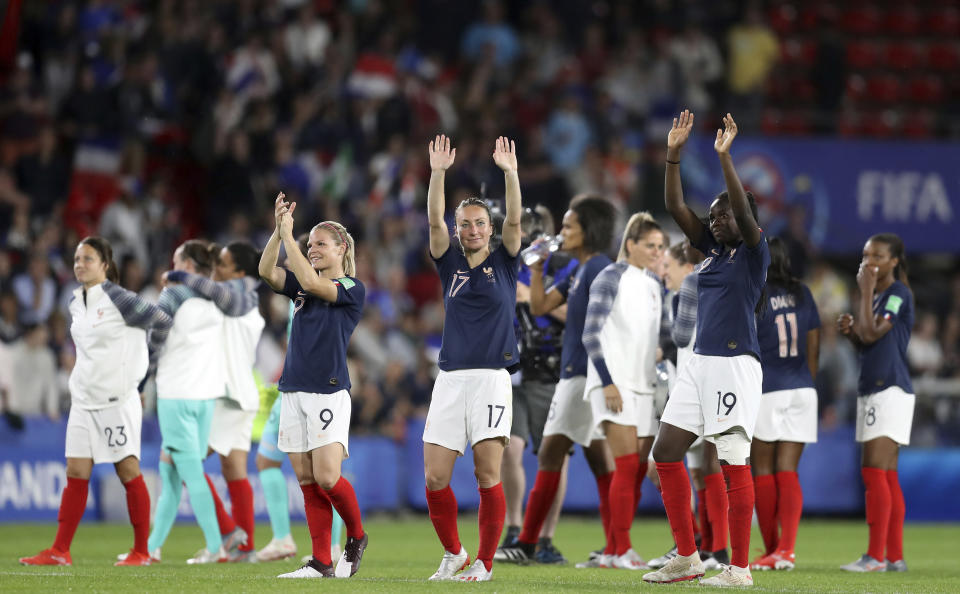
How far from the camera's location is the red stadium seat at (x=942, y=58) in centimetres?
2331

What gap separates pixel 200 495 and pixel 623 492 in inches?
120

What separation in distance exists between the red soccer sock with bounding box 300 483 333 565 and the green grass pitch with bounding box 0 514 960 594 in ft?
0.98

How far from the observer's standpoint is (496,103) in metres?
20.4

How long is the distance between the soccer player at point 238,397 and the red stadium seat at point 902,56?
15574 mm

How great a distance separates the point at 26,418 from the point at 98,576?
6679 mm

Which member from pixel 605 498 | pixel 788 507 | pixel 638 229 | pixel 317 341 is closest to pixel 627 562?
pixel 605 498

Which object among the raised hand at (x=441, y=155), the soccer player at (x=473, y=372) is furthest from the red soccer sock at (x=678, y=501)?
the raised hand at (x=441, y=155)

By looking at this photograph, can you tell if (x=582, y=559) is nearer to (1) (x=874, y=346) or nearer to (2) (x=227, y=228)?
(1) (x=874, y=346)

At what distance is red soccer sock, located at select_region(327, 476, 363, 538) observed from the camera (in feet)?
27.9

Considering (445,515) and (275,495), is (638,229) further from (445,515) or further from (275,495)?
(275,495)

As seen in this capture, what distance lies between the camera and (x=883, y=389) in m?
10.4

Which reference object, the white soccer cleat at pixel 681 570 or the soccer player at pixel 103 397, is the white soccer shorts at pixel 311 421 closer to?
the soccer player at pixel 103 397

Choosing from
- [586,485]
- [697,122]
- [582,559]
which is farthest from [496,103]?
[582,559]

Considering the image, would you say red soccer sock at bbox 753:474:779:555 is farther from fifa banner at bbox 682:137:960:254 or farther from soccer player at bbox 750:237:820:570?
fifa banner at bbox 682:137:960:254
